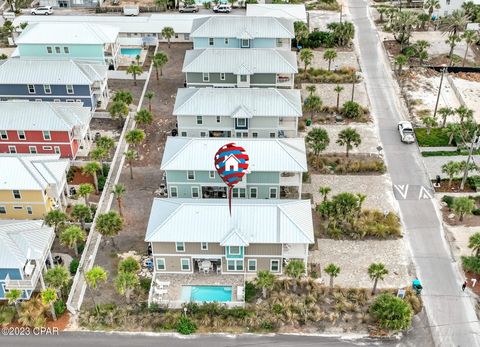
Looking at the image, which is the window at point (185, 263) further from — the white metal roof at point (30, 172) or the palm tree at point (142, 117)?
the palm tree at point (142, 117)

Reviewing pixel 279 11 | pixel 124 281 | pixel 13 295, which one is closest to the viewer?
pixel 13 295

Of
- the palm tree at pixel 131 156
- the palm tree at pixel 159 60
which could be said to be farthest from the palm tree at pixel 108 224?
the palm tree at pixel 159 60

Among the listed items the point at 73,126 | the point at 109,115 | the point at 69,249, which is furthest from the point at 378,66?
the point at 69,249

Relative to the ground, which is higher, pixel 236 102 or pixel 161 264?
pixel 236 102

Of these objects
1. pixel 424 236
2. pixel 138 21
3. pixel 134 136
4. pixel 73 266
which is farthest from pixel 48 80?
pixel 424 236

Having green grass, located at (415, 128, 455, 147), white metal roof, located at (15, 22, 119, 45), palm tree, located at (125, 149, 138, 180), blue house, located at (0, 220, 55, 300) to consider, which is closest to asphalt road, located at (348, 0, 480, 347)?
green grass, located at (415, 128, 455, 147)

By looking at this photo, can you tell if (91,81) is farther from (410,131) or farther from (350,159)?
(410,131)

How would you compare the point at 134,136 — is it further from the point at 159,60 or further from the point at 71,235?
the point at 159,60
